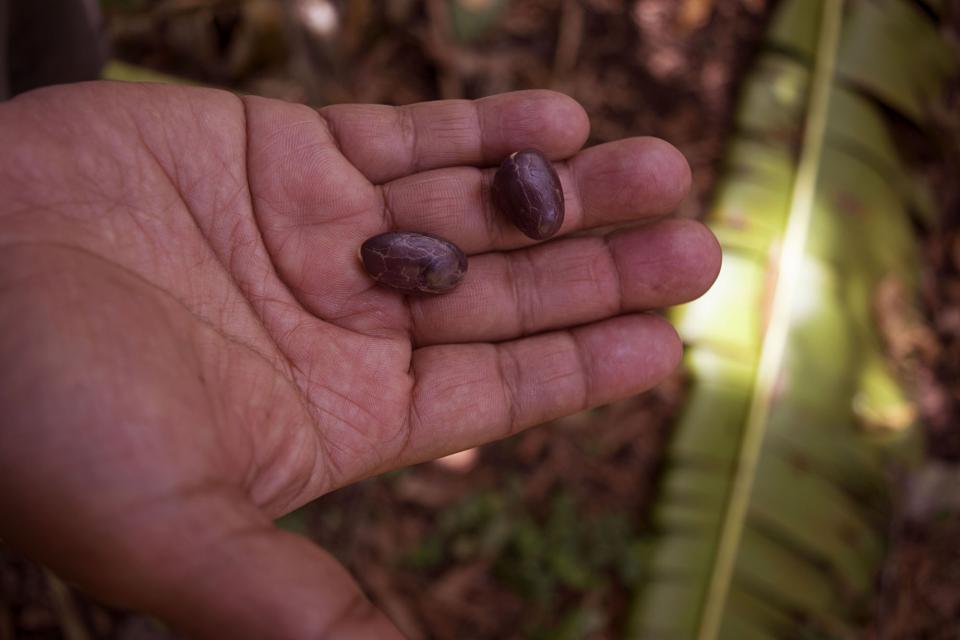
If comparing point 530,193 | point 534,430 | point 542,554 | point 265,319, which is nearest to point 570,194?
point 530,193

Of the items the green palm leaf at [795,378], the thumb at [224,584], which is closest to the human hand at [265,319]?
the thumb at [224,584]

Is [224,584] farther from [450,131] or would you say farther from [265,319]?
[450,131]

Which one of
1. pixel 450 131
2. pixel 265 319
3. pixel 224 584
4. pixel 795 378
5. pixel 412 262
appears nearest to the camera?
pixel 224 584

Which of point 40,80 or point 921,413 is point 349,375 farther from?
point 921,413

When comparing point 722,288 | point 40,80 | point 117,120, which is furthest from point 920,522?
point 40,80

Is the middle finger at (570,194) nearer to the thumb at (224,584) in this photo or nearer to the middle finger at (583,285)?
the middle finger at (583,285)
